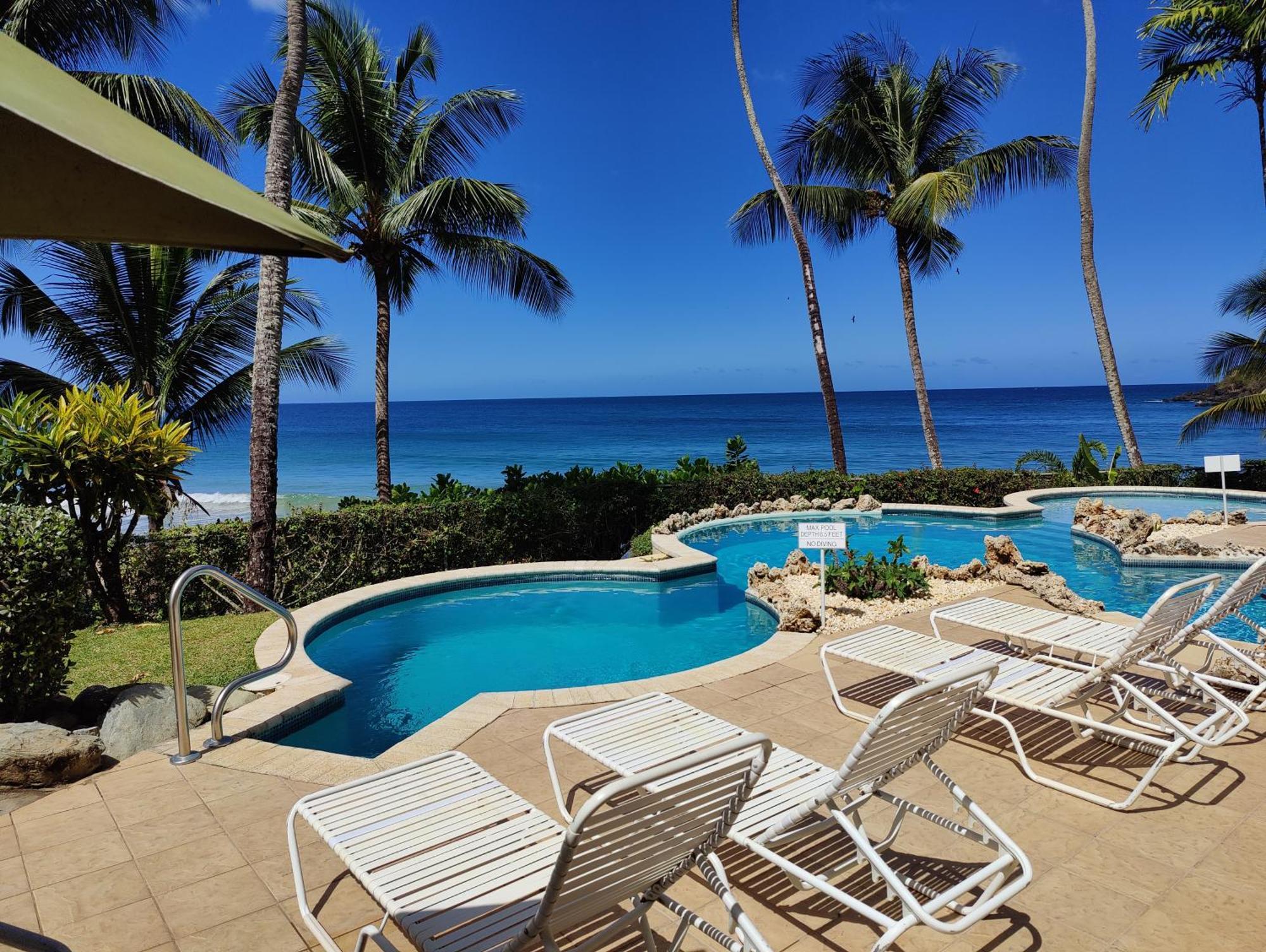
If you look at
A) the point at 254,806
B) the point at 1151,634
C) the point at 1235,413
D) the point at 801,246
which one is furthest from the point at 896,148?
the point at 254,806

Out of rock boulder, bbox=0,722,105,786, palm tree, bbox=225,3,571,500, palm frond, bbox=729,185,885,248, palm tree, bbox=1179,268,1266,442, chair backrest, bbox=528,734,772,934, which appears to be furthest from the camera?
palm frond, bbox=729,185,885,248

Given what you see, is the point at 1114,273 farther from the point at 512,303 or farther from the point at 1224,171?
the point at 512,303

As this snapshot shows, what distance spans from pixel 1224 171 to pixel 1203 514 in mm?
58211

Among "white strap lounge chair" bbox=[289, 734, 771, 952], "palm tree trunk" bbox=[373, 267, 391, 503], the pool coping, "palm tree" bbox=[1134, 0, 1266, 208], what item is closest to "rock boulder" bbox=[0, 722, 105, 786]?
the pool coping

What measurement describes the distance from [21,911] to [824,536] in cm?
576

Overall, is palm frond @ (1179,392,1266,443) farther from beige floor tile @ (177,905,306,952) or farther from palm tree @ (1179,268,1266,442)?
beige floor tile @ (177,905,306,952)

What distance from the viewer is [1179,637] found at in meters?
4.13

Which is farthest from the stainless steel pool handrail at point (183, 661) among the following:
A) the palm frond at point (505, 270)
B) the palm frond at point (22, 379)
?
the palm frond at point (505, 270)

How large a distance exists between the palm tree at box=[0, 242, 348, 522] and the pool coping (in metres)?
5.80

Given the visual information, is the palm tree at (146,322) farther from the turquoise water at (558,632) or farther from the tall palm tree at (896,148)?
the tall palm tree at (896,148)

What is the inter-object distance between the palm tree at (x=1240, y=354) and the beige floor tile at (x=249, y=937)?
21946 mm

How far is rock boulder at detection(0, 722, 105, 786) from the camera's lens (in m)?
3.99

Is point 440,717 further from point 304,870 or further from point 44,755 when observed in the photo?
point 304,870

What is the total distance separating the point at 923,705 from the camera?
257cm
